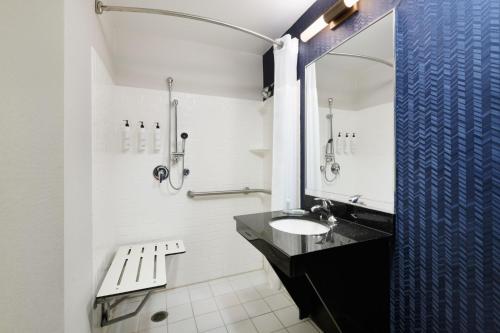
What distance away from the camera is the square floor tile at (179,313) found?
5.88 feet

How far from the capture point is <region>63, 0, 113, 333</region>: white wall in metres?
0.91

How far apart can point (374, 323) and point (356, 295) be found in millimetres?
205

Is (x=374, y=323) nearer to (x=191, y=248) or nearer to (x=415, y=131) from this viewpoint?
(x=415, y=131)

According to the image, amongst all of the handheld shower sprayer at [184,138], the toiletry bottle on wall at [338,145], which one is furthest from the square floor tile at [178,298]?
the toiletry bottle on wall at [338,145]

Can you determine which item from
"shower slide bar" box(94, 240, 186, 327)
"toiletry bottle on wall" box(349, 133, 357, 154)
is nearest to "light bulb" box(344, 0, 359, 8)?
"toiletry bottle on wall" box(349, 133, 357, 154)

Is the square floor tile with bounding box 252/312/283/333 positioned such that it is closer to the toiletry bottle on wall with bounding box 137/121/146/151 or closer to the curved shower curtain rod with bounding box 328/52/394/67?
the toiletry bottle on wall with bounding box 137/121/146/151

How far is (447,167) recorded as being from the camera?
0.93m

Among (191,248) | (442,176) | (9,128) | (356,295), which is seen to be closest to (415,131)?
(442,176)

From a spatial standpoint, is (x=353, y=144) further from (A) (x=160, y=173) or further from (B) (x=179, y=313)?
(B) (x=179, y=313)

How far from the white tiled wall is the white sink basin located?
1.00 m

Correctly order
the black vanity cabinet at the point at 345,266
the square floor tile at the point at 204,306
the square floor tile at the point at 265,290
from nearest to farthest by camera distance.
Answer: the black vanity cabinet at the point at 345,266 < the square floor tile at the point at 204,306 < the square floor tile at the point at 265,290

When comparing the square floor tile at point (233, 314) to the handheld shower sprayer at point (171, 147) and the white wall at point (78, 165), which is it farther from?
the handheld shower sprayer at point (171, 147)

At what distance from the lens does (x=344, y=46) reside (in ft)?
4.90

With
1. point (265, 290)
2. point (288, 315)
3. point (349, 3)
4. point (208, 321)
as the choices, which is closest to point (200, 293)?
point (208, 321)
